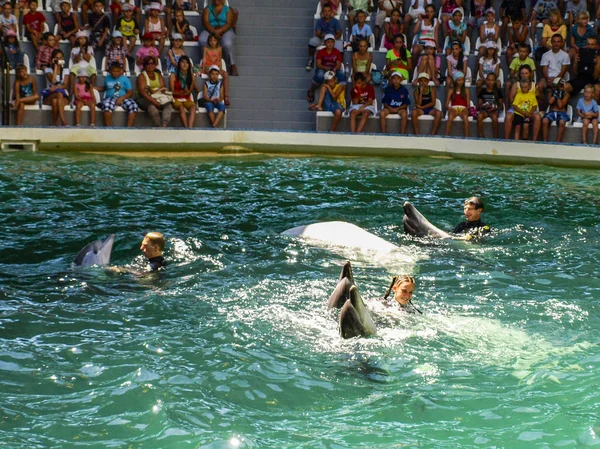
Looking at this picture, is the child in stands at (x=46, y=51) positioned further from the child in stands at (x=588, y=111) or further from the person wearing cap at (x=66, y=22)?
the child in stands at (x=588, y=111)

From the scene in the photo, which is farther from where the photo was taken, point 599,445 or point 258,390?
point 258,390

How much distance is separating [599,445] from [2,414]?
4008mm

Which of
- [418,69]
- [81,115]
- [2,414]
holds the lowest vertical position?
[2,414]

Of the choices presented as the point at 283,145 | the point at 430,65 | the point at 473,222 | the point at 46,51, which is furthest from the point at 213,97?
the point at 473,222

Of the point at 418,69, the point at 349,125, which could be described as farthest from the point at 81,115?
the point at 418,69

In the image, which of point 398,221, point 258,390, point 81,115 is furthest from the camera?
point 81,115

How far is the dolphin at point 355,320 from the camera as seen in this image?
7.16 metres

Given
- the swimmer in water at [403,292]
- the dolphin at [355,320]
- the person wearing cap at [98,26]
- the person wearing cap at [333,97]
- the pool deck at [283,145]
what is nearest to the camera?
the dolphin at [355,320]

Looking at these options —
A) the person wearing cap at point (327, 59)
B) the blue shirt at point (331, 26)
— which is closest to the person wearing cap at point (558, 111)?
the person wearing cap at point (327, 59)

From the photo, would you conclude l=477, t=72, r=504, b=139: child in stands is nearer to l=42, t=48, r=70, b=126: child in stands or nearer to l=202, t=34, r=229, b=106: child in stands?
l=202, t=34, r=229, b=106: child in stands

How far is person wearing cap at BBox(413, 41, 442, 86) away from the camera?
19000 mm

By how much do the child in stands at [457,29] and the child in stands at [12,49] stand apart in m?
9.15

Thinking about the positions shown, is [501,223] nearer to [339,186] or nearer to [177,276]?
[339,186]

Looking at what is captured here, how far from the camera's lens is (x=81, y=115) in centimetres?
1831
